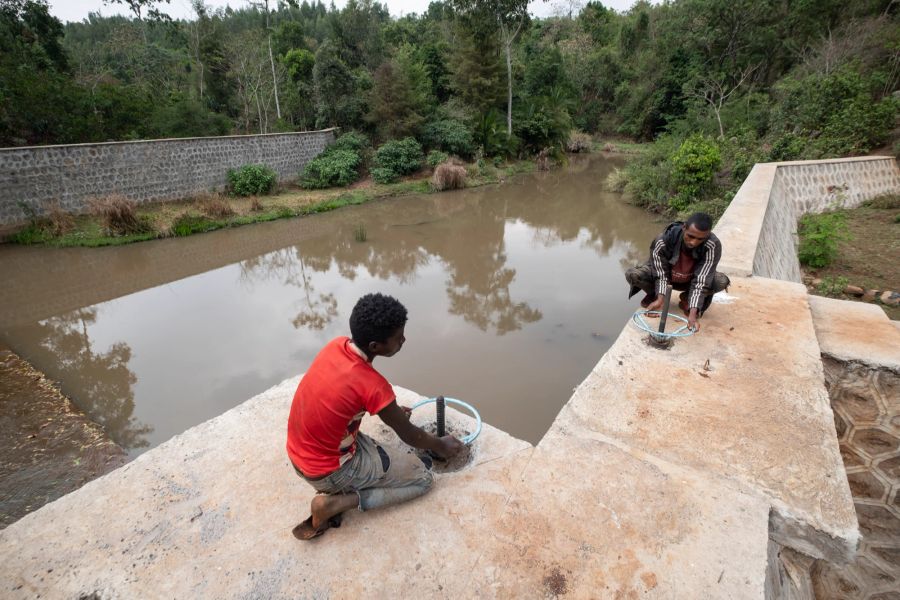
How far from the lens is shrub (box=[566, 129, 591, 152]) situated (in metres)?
25.2

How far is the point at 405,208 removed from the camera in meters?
13.4

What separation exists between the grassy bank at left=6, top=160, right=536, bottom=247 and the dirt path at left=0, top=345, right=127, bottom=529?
630cm

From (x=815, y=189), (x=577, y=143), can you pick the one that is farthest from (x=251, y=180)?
(x=577, y=143)

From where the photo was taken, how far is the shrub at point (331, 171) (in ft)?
49.8

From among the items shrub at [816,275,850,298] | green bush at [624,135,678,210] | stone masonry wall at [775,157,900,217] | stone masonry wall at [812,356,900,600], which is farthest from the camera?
green bush at [624,135,678,210]

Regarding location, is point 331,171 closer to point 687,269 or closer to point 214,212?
point 214,212

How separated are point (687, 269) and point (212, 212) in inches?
448

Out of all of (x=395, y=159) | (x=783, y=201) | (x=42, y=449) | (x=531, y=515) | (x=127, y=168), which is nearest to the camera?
(x=531, y=515)

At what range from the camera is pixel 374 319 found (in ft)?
5.34

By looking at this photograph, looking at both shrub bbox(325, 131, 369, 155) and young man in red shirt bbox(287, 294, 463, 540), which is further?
shrub bbox(325, 131, 369, 155)

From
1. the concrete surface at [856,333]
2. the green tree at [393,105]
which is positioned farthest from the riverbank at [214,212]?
the concrete surface at [856,333]

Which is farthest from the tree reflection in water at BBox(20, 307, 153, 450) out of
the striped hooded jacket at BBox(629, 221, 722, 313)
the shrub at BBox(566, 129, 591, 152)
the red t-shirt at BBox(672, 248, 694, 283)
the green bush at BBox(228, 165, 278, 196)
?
the shrub at BBox(566, 129, 591, 152)

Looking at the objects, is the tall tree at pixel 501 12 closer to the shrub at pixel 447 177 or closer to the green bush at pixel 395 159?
the green bush at pixel 395 159

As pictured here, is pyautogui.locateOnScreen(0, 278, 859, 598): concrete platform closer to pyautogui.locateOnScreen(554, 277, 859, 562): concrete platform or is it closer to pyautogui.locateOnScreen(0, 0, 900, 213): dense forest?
pyautogui.locateOnScreen(554, 277, 859, 562): concrete platform
